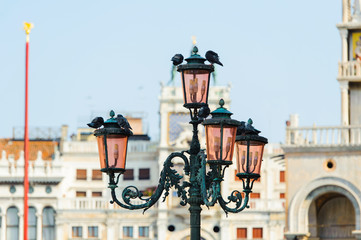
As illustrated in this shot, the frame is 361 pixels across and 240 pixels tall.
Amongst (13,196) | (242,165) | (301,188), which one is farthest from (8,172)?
(242,165)

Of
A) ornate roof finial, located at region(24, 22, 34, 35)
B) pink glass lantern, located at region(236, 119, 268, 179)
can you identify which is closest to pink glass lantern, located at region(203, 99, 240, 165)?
pink glass lantern, located at region(236, 119, 268, 179)

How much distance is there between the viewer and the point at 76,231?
78.2 meters

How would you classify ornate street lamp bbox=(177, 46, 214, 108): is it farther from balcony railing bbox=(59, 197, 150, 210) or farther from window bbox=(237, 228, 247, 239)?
window bbox=(237, 228, 247, 239)

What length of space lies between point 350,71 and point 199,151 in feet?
99.0

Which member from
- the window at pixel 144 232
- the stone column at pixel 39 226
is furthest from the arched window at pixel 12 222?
the window at pixel 144 232

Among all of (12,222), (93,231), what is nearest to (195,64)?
(93,231)

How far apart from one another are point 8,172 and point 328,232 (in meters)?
34.8

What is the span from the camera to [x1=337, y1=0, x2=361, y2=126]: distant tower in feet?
158

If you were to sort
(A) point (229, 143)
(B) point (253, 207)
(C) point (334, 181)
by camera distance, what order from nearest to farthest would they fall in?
1. (A) point (229, 143)
2. (C) point (334, 181)
3. (B) point (253, 207)

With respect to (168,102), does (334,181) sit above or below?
below

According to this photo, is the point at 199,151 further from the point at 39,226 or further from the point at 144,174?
the point at 144,174

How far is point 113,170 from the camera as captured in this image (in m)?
19.0

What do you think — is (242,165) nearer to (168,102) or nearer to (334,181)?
(334,181)

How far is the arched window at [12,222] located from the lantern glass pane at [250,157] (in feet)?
198
